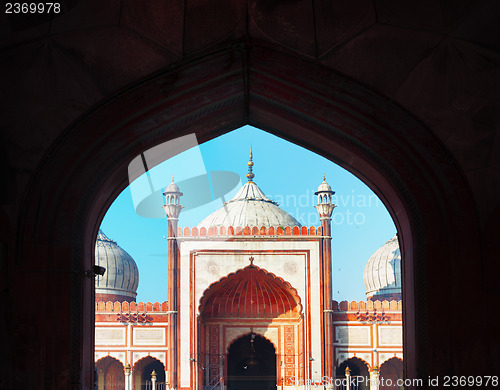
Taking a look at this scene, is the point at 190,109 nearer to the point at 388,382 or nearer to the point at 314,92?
the point at 314,92

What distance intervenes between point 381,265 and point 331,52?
16.8 metres

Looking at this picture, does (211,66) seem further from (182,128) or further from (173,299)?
(173,299)

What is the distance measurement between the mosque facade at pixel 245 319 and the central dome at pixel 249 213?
0.83ft

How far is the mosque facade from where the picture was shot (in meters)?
17.5

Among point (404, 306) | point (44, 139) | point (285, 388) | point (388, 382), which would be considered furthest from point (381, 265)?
point (44, 139)

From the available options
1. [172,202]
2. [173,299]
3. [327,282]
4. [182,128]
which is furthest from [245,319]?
[182,128]

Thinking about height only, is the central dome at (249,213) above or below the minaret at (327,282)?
above

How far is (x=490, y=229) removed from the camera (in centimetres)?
475

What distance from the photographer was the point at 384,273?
20.9m

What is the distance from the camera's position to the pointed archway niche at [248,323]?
17906mm

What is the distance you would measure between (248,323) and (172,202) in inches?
142

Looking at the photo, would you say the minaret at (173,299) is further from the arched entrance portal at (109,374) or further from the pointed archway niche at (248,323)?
the arched entrance portal at (109,374)

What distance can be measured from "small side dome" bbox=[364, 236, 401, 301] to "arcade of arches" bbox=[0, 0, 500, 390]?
52.3 feet

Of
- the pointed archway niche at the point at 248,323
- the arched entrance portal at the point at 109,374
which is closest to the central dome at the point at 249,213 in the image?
the pointed archway niche at the point at 248,323
